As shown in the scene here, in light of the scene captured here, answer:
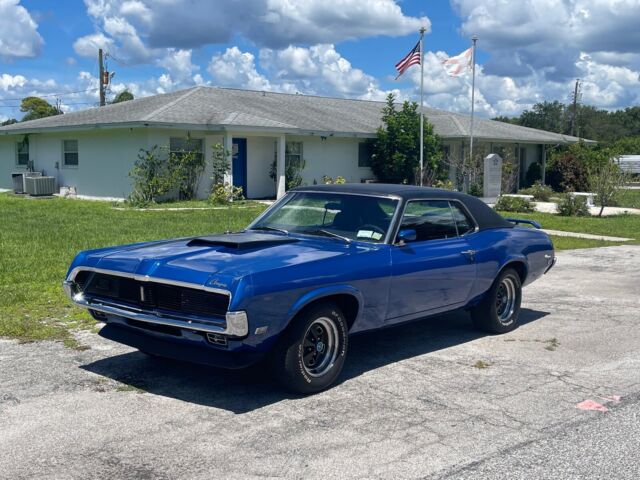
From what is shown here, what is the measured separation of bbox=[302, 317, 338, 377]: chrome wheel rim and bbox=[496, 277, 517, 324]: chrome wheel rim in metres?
2.69

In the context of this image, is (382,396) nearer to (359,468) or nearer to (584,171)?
(359,468)

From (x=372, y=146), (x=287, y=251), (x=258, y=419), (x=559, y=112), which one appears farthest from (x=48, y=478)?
(x=559, y=112)

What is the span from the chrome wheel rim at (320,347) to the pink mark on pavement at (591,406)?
1.82 meters

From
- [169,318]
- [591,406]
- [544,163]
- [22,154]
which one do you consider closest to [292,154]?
[22,154]

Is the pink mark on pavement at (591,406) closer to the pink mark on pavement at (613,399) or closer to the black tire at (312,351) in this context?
the pink mark on pavement at (613,399)

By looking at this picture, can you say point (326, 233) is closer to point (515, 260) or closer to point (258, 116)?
point (515, 260)

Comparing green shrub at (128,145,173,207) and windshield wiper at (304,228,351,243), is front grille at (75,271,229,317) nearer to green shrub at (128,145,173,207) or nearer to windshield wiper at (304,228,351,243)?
windshield wiper at (304,228,351,243)

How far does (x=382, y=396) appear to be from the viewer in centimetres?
552

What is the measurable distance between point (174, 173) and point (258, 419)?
18.7 m

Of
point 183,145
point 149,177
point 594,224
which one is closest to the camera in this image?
point 594,224

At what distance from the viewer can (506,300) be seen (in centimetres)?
774

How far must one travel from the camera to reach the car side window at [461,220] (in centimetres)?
725

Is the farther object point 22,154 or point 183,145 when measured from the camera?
point 22,154

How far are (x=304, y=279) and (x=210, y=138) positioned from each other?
19.8 m
